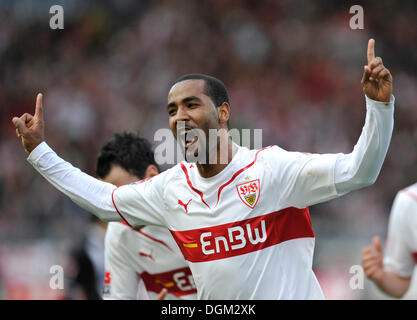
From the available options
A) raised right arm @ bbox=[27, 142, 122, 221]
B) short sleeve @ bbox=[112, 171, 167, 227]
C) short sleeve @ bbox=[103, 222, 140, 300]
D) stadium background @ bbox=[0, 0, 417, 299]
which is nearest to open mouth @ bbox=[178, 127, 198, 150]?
short sleeve @ bbox=[112, 171, 167, 227]

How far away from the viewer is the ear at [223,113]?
13.0ft

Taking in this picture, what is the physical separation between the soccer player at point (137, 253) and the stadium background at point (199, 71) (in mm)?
4989

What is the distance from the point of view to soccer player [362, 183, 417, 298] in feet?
12.4

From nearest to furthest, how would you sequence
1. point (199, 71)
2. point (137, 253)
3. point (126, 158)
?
point (137, 253)
point (126, 158)
point (199, 71)

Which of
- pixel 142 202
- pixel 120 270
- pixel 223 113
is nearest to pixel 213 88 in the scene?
pixel 223 113

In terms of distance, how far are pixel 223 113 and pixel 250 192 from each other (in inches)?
25.1

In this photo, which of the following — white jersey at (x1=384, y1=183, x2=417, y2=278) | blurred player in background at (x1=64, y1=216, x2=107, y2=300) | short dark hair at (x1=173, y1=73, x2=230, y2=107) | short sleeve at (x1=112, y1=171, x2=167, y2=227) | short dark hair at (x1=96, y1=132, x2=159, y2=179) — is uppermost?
short dark hair at (x1=173, y1=73, x2=230, y2=107)

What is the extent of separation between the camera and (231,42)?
47.1ft

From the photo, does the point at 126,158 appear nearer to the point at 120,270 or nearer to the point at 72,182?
the point at 120,270

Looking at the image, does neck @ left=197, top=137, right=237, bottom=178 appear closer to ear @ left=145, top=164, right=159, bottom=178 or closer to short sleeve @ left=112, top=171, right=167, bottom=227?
short sleeve @ left=112, top=171, right=167, bottom=227

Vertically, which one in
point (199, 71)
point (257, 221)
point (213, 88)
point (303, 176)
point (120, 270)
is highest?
point (199, 71)

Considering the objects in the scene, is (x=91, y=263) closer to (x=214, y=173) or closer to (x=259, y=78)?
(x=214, y=173)

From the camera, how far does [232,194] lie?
3.68 m

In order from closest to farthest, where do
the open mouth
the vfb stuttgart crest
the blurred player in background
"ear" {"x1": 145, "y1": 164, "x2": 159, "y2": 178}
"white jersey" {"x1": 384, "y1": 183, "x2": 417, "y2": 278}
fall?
the vfb stuttgart crest → the open mouth → "white jersey" {"x1": 384, "y1": 183, "x2": 417, "y2": 278} → "ear" {"x1": 145, "y1": 164, "x2": 159, "y2": 178} → the blurred player in background
